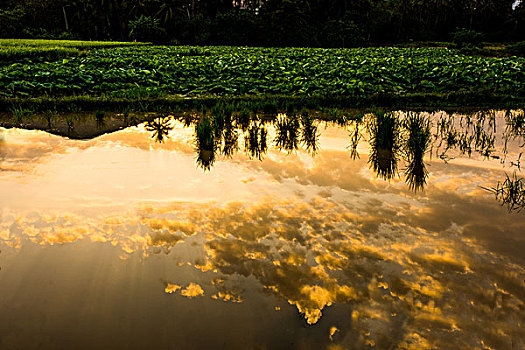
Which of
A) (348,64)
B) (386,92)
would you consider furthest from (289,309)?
(348,64)

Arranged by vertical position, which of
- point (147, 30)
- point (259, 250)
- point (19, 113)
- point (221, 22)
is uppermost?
point (221, 22)

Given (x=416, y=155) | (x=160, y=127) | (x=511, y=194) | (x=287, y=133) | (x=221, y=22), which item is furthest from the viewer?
(x=221, y=22)

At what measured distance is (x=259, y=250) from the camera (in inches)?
93.2

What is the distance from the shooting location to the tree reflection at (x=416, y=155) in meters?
3.56

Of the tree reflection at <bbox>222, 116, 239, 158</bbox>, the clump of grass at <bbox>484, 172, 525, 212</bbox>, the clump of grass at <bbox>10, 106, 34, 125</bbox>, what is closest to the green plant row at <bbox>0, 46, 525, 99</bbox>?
the clump of grass at <bbox>10, 106, 34, 125</bbox>

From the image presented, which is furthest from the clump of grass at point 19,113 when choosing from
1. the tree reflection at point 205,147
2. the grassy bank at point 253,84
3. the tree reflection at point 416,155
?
the tree reflection at point 416,155

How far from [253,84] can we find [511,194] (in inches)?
278

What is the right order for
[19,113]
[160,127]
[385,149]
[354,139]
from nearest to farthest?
[385,149] → [354,139] → [160,127] → [19,113]

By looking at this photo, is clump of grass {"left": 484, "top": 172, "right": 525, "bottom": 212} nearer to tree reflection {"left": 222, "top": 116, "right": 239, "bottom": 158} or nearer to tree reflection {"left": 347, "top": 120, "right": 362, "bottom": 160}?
tree reflection {"left": 347, "top": 120, "right": 362, "bottom": 160}

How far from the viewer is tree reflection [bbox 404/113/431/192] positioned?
140 inches

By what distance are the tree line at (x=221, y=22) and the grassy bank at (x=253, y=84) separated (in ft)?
69.9

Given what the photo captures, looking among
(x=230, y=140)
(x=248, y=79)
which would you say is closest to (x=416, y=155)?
(x=230, y=140)

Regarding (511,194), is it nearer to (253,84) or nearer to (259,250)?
(259,250)

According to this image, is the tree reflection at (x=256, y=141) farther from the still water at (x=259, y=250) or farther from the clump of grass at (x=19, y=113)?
the clump of grass at (x=19, y=113)
